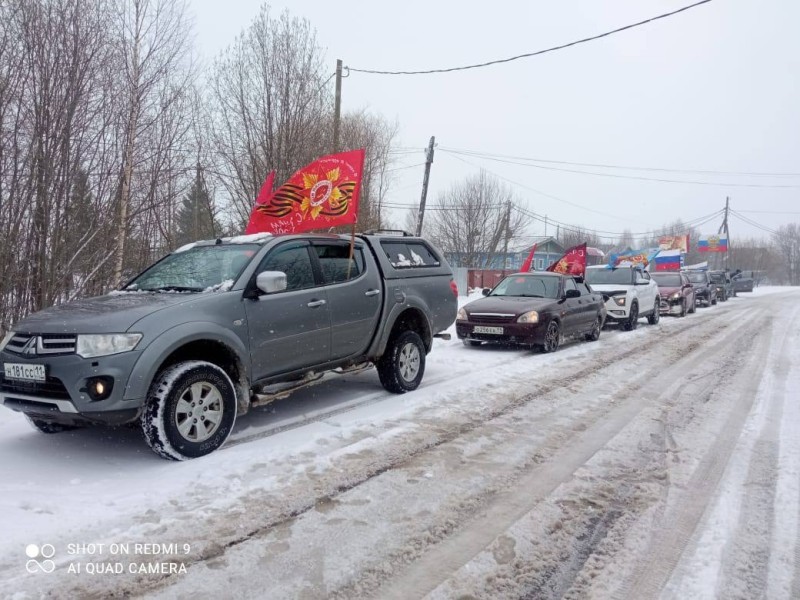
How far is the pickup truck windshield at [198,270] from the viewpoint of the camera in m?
4.93

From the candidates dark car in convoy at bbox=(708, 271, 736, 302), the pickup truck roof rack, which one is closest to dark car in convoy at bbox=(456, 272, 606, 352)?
the pickup truck roof rack

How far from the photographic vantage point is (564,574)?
2.92 metres

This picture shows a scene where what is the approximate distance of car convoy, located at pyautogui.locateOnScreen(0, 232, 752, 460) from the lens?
3959mm

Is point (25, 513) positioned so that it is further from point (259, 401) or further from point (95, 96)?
point (95, 96)

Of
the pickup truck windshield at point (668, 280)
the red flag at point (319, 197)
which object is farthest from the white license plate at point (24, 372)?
the pickup truck windshield at point (668, 280)

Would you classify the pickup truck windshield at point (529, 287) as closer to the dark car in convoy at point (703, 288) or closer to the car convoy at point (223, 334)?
the car convoy at point (223, 334)

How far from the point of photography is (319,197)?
22.2ft

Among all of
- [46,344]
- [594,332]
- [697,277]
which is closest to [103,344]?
[46,344]

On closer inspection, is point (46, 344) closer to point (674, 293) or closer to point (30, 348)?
point (30, 348)

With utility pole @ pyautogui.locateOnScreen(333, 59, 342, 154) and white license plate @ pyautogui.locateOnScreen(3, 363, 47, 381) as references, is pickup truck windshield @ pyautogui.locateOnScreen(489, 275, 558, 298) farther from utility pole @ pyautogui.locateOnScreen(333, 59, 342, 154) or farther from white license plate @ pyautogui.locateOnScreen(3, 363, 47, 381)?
white license plate @ pyautogui.locateOnScreen(3, 363, 47, 381)

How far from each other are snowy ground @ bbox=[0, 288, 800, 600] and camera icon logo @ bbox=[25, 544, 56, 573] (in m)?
0.02

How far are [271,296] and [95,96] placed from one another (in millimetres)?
5754

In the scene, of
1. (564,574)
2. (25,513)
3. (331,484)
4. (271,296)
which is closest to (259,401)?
(271,296)

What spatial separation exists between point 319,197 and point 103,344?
11.2 feet
